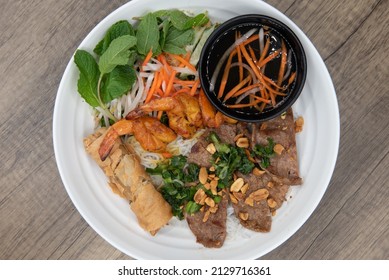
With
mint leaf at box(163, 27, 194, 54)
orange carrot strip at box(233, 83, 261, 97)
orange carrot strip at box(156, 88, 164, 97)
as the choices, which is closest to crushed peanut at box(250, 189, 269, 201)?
orange carrot strip at box(233, 83, 261, 97)

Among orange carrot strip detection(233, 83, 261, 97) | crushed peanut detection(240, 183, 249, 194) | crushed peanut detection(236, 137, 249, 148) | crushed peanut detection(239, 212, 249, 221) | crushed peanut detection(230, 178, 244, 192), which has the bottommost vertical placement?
crushed peanut detection(239, 212, 249, 221)

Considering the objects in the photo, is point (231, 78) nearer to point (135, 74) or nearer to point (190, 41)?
point (190, 41)

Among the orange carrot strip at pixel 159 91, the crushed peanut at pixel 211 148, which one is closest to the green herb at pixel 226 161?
the crushed peanut at pixel 211 148

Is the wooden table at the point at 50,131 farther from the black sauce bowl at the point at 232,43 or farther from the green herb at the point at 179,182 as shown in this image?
the green herb at the point at 179,182

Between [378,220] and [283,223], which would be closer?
[283,223]

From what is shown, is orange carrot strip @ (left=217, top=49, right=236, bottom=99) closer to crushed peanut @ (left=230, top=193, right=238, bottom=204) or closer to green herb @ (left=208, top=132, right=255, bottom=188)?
green herb @ (left=208, top=132, right=255, bottom=188)
